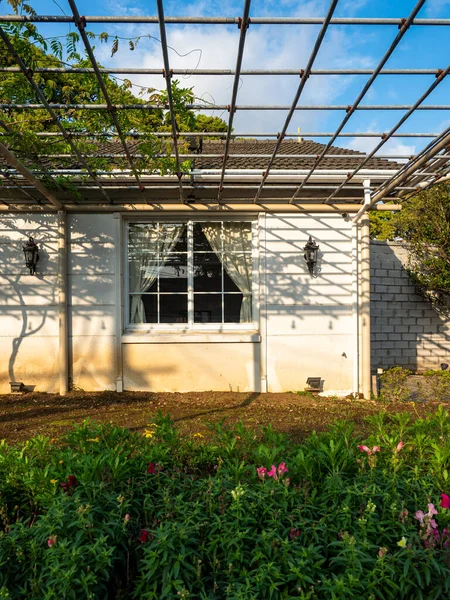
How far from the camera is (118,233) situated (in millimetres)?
7062

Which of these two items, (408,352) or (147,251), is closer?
(147,251)

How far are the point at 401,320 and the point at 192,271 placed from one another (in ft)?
14.1

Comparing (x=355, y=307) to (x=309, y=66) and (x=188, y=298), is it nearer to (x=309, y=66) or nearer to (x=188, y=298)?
(x=188, y=298)

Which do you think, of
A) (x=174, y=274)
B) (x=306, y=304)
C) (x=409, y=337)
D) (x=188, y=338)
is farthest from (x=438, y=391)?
(x=174, y=274)

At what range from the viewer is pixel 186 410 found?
582cm

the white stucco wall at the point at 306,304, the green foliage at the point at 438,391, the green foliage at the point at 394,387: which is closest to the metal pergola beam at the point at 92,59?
the white stucco wall at the point at 306,304

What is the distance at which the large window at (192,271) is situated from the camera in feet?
23.9

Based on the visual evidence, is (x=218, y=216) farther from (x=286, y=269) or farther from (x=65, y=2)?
(x=65, y=2)

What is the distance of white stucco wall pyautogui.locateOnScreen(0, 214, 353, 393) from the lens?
693 centimetres

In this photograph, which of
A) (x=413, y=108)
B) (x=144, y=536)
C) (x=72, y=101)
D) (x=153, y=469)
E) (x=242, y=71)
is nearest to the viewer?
(x=144, y=536)

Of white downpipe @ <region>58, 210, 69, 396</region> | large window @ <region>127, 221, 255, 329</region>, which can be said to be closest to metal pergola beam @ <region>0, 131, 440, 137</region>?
white downpipe @ <region>58, 210, 69, 396</region>

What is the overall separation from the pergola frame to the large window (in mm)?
486

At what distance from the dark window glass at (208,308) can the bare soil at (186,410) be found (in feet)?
3.66

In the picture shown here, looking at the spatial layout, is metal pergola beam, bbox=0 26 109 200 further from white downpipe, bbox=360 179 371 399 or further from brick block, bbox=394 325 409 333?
brick block, bbox=394 325 409 333
